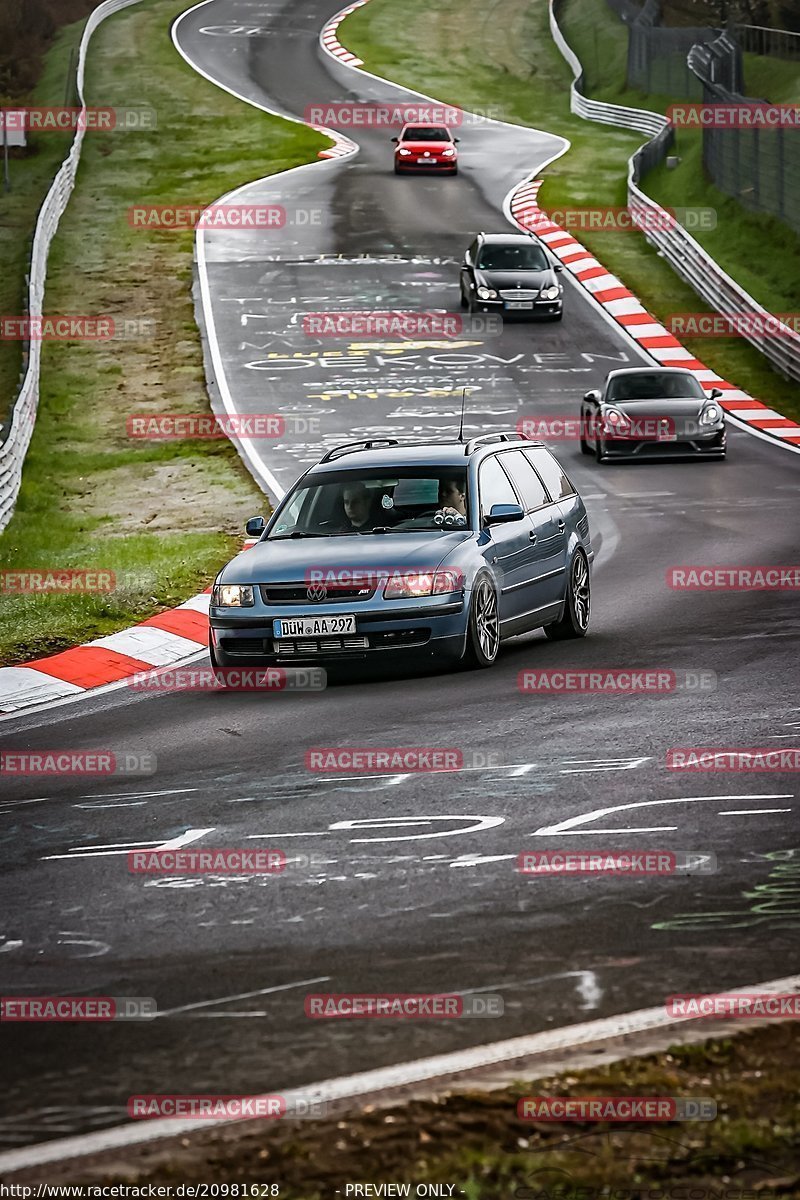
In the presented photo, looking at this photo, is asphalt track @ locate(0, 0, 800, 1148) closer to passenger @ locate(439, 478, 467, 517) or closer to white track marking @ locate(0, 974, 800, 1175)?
white track marking @ locate(0, 974, 800, 1175)

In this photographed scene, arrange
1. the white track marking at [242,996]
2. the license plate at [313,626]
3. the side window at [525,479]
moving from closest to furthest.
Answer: the white track marking at [242,996] → the license plate at [313,626] → the side window at [525,479]

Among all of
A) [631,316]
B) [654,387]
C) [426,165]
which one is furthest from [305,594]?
[426,165]

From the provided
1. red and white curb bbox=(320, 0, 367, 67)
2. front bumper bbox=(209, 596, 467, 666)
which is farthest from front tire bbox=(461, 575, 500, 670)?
red and white curb bbox=(320, 0, 367, 67)

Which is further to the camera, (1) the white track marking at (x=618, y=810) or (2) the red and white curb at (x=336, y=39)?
(2) the red and white curb at (x=336, y=39)

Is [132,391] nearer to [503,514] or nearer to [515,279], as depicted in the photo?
[515,279]

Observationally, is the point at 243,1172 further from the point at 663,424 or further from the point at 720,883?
the point at 663,424

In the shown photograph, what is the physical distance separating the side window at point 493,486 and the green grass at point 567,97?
705 inches

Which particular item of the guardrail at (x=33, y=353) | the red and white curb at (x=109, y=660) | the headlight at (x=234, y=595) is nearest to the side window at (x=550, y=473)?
the red and white curb at (x=109, y=660)

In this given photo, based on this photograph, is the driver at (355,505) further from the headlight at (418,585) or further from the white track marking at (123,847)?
the white track marking at (123,847)

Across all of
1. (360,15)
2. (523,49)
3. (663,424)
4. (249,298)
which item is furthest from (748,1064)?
(360,15)

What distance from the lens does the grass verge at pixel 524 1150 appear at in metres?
4.38

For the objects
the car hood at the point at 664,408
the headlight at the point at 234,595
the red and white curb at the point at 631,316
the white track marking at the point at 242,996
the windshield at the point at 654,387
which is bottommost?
the red and white curb at the point at 631,316

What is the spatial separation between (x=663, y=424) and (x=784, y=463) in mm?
1769

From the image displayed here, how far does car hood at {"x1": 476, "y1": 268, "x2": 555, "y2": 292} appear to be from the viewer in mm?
36875
